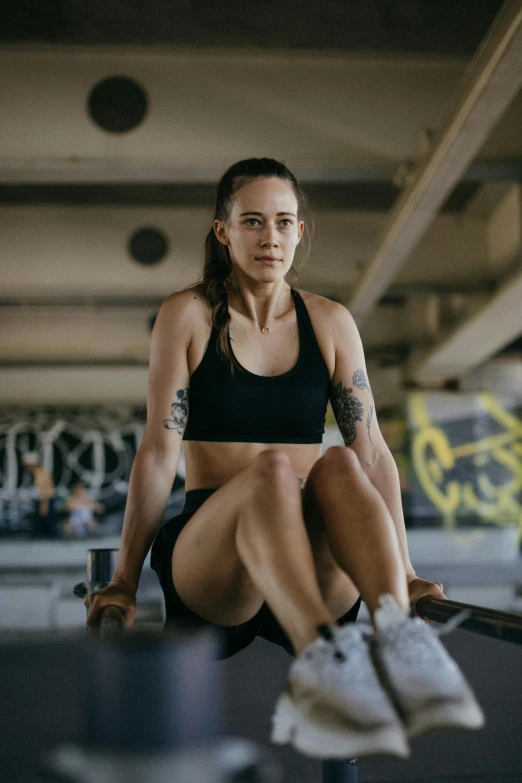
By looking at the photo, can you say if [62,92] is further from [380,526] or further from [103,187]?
[380,526]

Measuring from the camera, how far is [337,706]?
817 mm

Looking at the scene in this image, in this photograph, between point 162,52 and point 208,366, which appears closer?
point 208,366

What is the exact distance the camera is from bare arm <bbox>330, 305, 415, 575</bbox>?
1531 mm

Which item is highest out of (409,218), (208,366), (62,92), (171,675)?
(62,92)

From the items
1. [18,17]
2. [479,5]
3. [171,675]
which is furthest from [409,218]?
[171,675]

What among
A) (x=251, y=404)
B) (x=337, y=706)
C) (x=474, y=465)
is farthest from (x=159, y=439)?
(x=474, y=465)

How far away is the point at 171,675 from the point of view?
0.51 meters

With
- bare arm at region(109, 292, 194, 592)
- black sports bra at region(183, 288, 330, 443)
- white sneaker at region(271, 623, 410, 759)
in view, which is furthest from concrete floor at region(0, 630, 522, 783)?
white sneaker at region(271, 623, 410, 759)

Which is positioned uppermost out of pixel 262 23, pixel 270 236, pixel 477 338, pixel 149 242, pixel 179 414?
pixel 262 23

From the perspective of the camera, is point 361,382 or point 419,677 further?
point 361,382

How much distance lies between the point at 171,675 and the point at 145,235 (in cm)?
544

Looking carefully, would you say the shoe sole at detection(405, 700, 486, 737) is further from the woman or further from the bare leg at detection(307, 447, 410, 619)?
Answer: the bare leg at detection(307, 447, 410, 619)

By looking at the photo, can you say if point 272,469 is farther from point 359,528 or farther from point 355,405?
point 355,405

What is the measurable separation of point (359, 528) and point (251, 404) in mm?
455
